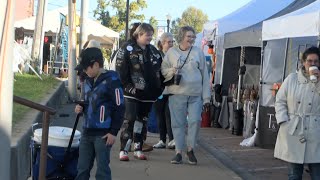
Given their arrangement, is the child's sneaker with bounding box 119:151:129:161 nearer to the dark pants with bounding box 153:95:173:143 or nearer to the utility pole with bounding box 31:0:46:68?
the dark pants with bounding box 153:95:173:143

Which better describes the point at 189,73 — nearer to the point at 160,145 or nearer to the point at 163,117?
the point at 163,117

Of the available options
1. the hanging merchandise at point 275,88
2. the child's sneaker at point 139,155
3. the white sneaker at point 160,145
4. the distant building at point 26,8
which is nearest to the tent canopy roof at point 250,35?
the hanging merchandise at point 275,88

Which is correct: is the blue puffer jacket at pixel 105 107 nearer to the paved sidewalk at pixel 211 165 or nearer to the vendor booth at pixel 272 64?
the paved sidewalk at pixel 211 165

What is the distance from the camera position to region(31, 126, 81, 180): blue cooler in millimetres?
5559

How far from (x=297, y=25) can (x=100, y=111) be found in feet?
13.6

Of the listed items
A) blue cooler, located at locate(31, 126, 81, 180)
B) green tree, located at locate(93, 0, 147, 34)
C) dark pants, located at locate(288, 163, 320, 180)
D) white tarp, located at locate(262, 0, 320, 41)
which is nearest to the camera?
blue cooler, located at locate(31, 126, 81, 180)

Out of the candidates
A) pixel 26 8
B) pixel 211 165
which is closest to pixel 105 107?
pixel 211 165

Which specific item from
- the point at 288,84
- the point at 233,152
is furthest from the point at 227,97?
the point at 288,84

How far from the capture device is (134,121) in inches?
320

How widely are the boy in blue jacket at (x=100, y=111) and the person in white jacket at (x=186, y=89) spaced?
263cm

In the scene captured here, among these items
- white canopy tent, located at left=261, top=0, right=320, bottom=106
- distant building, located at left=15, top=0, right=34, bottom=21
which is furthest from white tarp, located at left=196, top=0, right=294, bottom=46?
distant building, located at left=15, top=0, right=34, bottom=21

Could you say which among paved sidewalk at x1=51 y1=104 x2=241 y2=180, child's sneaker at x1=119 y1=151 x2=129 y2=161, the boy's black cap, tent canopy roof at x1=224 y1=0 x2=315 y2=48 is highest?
tent canopy roof at x1=224 y1=0 x2=315 y2=48

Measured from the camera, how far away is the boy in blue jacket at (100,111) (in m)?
5.32

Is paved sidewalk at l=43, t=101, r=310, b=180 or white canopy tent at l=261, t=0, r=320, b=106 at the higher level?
white canopy tent at l=261, t=0, r=320, b=106
